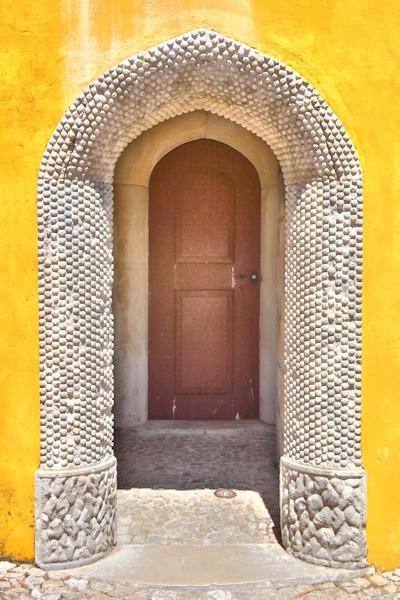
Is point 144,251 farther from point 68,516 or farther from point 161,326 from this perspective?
point 68,516

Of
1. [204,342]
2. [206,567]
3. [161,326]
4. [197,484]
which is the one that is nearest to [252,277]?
[204,342]

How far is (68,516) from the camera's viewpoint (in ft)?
13.3

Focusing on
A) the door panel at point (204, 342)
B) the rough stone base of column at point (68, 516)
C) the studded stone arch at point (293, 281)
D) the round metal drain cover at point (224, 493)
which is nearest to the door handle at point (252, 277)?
the door panel at point (204, 342)

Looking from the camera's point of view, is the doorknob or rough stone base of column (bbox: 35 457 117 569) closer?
rough stone base of column (bbox: 35 457 117 569)

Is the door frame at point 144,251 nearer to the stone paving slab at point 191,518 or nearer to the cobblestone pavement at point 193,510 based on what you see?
the cobblestone pavement at point 193,510

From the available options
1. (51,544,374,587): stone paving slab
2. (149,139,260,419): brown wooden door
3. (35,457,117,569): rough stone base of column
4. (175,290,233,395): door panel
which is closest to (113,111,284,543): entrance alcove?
(149,139,260,419): brown wooden door

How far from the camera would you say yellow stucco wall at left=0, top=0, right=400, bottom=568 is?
155 inches

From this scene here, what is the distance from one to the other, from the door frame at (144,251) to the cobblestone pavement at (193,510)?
13.4 inches

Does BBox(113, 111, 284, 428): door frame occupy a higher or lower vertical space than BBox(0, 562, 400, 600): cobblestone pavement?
higher

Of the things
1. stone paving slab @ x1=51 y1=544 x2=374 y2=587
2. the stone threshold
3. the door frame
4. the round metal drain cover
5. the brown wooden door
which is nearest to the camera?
stone paving slab @ x1=51 y1=544 x2=374 y2=587

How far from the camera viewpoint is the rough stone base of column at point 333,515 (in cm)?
403

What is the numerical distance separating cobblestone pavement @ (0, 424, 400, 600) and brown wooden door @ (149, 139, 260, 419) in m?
0.37

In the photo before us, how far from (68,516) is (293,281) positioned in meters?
1.99

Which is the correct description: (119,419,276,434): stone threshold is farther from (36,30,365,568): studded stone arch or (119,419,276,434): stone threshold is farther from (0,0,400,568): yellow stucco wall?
(0,0,400,568): yellow stucco wall
